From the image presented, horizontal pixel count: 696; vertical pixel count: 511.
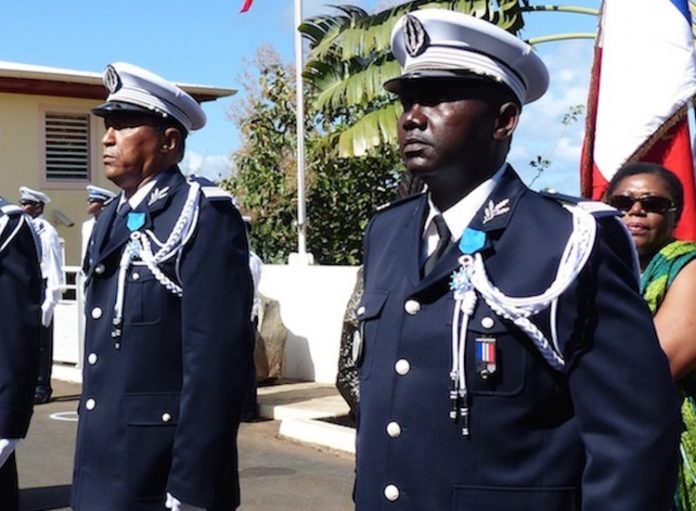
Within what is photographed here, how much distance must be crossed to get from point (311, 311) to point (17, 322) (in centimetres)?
795

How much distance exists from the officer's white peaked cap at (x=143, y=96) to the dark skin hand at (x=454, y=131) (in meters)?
1.56

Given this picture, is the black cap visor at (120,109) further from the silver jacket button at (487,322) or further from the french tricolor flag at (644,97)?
the french tricolor flag at (644,97)

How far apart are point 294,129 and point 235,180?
1.07 metres

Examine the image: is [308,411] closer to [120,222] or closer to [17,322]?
[17,322]

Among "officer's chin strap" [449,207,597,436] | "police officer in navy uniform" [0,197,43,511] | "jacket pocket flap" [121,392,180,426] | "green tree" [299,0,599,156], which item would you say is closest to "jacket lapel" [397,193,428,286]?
"officer's chin strap" [449,207,597,436]

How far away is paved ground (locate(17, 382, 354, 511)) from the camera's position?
7145 mm

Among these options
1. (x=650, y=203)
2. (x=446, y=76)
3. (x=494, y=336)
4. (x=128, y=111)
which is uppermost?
(x=128, y=111)

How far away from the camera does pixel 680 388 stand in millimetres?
3297

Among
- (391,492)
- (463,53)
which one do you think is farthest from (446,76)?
(391,492)

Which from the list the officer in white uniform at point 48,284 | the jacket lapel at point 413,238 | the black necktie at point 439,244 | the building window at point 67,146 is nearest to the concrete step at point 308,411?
the officer in white uniform at point 48,284

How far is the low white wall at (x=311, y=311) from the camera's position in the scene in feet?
39.1

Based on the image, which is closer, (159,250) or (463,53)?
(463,53)

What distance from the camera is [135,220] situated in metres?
3.86

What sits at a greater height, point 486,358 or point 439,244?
point 439,244
